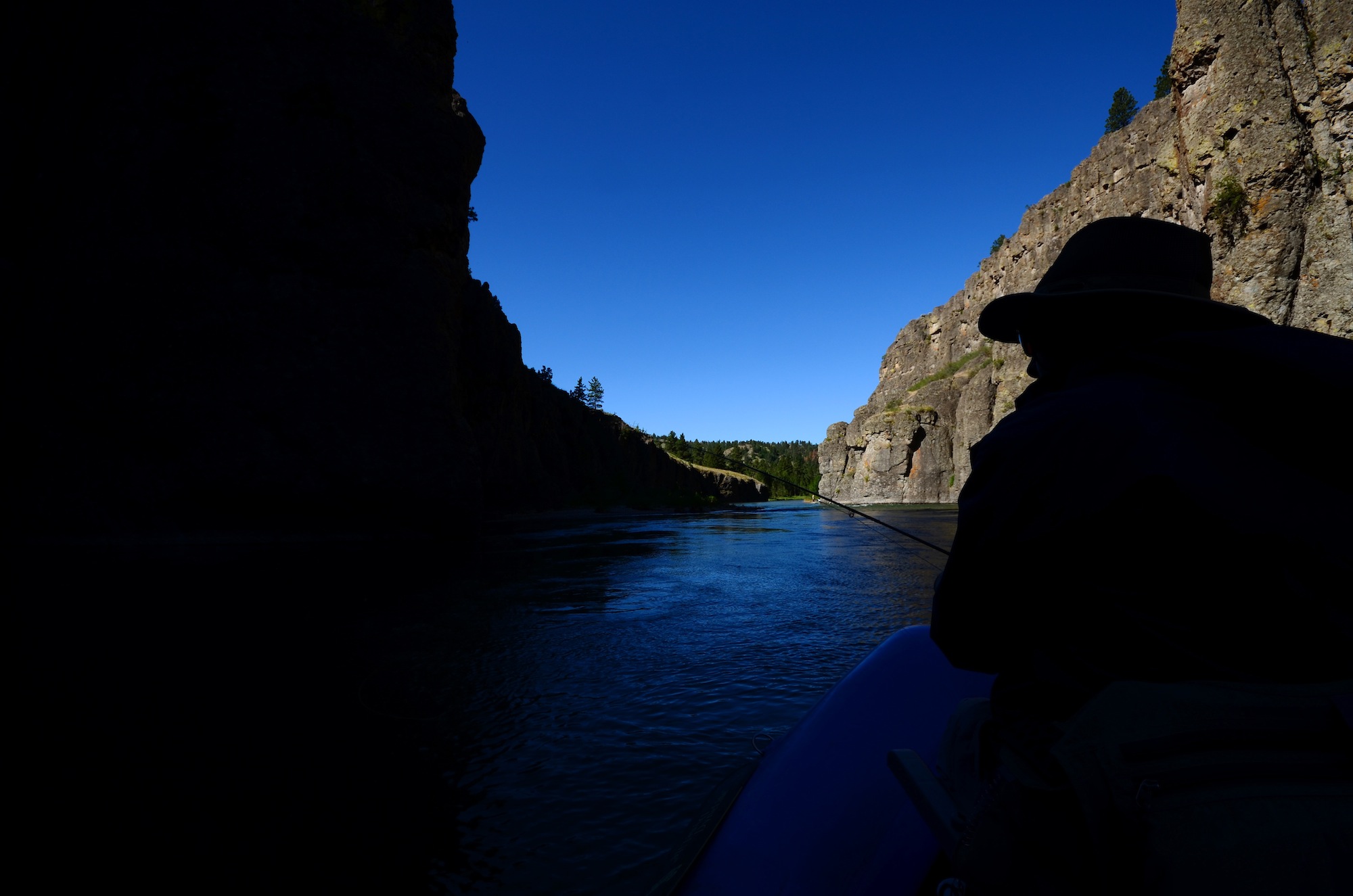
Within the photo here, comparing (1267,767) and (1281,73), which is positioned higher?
(1281,73)

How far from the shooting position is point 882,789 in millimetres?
2051

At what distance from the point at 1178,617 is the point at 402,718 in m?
4.49

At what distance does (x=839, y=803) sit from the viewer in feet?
6.77

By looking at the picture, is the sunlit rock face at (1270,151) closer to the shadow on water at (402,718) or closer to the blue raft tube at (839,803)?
the shadow on water at (402,718)

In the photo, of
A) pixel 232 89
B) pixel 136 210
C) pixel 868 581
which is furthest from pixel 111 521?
pixel 868 581

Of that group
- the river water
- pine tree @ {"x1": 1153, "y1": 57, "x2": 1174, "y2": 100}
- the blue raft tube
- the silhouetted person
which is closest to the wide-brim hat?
the silhouetted person

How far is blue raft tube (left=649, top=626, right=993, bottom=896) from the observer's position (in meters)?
1.79

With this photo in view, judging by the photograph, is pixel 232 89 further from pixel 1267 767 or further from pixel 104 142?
pixel 1267 767

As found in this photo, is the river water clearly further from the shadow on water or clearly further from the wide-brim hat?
the wide-brim hat

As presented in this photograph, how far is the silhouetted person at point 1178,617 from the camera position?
0.88 m

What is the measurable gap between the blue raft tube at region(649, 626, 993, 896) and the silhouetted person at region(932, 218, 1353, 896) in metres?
0.74

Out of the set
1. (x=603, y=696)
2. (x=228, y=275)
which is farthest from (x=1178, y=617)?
(x=228, y=275)

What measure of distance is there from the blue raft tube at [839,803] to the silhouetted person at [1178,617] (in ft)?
2.43

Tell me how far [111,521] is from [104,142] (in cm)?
967
